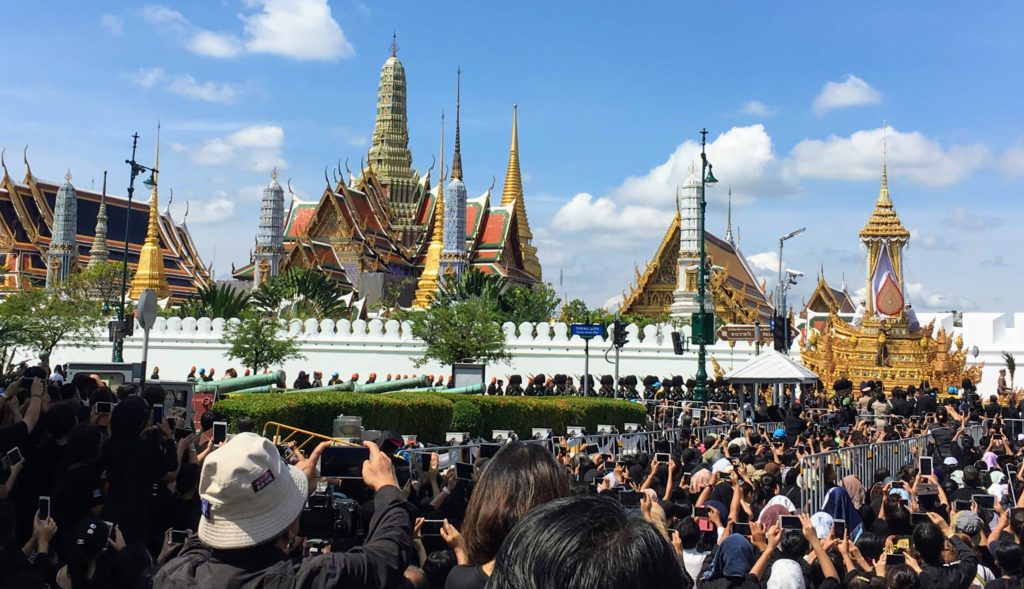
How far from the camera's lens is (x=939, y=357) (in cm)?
3247

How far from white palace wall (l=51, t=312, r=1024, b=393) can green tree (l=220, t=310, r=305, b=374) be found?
115 inches

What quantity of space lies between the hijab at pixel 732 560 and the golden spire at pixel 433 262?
178ft

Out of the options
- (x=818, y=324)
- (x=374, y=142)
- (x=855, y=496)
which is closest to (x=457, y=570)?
(x=855, y=496)

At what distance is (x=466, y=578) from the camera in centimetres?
362

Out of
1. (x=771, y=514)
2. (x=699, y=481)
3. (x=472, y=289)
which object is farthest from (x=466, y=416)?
(x=472, y=289)

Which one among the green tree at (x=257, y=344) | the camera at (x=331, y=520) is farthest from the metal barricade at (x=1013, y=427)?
the green tree at (x=257, y=344)

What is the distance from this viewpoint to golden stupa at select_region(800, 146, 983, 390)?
32.5 metres

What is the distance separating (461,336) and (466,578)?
34.1 m

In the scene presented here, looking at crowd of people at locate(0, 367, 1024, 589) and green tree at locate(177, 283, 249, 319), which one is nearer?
crowd of people at locate(0, 367, 1024, 589)

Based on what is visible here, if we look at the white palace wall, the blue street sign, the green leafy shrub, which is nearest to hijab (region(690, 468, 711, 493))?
the green leafy shrub

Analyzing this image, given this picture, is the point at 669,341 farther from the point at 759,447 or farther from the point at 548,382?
the point at 759,447

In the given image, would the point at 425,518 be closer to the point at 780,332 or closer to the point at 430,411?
the point at 430,411

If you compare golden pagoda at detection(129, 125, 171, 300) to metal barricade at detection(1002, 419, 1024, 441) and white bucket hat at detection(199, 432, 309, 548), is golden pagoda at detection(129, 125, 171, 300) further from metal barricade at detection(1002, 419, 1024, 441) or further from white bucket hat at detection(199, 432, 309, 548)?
white bucket hat at detection(199, 432, 309, 548)

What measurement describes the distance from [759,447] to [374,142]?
72.0 m
